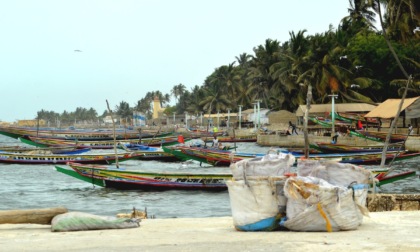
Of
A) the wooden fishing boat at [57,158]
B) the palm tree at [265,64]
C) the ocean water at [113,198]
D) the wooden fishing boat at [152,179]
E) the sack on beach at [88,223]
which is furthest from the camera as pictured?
A: the palm tree at [265,64]

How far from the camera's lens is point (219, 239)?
7012 mm

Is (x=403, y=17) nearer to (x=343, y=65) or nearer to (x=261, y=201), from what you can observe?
(x=343, y=65)

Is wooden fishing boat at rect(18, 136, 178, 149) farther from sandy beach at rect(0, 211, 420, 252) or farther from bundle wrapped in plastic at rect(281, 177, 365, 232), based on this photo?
bundle wrapped in plastic at rect(281, 177, 365, 232)

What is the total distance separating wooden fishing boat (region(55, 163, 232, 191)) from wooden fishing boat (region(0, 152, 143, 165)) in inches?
386

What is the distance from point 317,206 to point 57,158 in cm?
2862

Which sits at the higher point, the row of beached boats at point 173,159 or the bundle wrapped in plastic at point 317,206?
the bundle wrapped in plastic at point 317,206

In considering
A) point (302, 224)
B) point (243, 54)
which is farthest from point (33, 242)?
point (243, 54)

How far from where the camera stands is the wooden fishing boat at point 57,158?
32.2 metres

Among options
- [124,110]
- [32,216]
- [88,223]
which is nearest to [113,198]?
[32,216]

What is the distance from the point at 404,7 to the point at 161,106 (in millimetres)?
135374

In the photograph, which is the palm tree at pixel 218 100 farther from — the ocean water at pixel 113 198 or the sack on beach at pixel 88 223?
the sack on beach at pixel 88 223

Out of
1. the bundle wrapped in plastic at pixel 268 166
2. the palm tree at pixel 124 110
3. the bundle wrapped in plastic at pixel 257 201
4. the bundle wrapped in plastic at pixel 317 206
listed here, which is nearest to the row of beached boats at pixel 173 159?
the bundle wrapped in plastic at pixel 268 166

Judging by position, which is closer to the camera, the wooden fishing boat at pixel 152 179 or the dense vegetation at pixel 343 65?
the wooden fishing boat at pixel 152 179

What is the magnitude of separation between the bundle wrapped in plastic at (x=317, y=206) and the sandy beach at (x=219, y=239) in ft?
0.50
